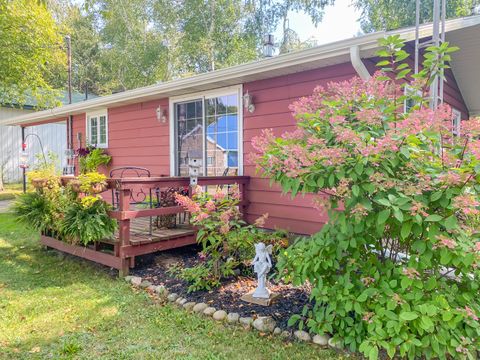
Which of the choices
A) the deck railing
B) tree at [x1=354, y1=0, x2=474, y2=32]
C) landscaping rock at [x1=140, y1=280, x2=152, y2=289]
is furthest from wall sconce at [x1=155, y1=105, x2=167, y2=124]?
tree at [x1=354, y1=0, x2=474, y2=32]

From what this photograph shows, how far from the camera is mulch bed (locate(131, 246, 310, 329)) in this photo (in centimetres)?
283

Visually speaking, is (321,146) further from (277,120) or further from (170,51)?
(170,51)

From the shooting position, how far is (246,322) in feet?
8.82

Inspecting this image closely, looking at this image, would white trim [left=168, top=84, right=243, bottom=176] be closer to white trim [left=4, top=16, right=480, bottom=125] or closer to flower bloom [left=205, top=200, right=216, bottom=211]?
white trim [left=4, top=16, right=480, bottom=125]

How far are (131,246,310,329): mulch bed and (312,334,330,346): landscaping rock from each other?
258 millimetres

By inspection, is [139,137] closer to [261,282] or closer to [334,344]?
[261,282]

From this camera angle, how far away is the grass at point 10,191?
10.8 meters

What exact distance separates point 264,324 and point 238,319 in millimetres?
239

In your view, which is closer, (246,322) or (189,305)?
(246,322)

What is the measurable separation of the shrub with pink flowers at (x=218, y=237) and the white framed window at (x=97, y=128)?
4932 millimetres

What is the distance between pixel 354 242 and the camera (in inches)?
86.1

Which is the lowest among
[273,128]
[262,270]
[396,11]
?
[262,270]

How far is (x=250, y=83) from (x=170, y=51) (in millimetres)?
13128

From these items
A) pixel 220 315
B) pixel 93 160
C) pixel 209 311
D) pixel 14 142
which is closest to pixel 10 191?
pixel 14 142
